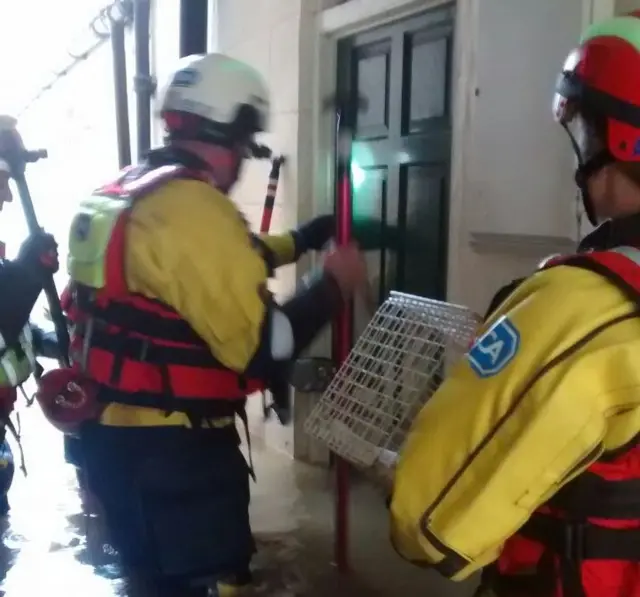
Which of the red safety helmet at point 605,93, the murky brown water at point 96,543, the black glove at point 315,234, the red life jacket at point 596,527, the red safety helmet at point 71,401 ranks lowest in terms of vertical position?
the murky brown water at point 96,543

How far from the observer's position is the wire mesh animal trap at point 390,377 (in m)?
2.11

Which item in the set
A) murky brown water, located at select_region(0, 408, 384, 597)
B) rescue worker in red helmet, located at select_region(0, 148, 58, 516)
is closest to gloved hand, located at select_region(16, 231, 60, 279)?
rescue worker in red helmet, located at select_region(0, 148, 58, 516)

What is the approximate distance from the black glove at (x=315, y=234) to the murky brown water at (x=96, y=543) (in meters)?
0.99

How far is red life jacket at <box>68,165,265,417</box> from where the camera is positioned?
184 centimetres

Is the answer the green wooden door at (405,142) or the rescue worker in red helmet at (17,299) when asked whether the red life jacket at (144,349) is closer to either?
the rescue worker in red helmet at (17,299)

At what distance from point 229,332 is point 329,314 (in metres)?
0.27

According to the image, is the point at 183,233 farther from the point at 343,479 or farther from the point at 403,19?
the point at 403,19

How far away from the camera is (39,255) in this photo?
2602mm

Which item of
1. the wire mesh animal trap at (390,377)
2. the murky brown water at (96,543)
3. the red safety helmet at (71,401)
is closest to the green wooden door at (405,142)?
the wire mesh animal trap at (390,377)

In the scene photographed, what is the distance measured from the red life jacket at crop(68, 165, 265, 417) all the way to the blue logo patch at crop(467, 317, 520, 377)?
92 centimetres

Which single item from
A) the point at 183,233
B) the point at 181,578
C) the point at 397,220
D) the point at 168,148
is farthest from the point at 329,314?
the point at 397,220

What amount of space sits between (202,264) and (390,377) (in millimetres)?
675

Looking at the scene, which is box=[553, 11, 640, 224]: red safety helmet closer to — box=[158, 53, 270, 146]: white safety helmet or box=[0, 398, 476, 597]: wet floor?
box=[158, 53, 270, 146]: white safety helmet

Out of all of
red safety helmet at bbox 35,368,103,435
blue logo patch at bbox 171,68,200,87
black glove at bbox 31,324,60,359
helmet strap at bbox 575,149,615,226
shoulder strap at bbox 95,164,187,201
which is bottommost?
black glove at bbox 31,324,60,359
